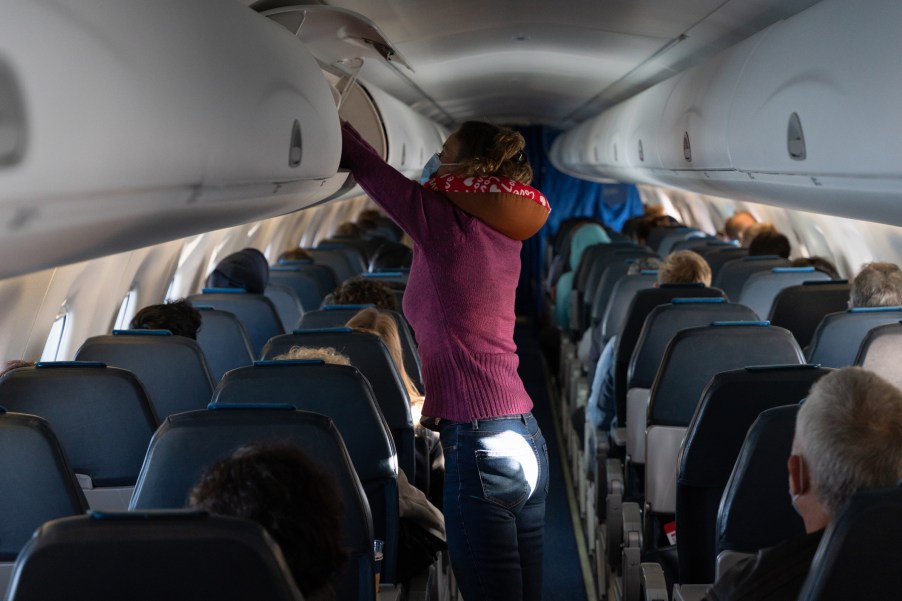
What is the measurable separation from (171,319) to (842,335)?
280 centimetres

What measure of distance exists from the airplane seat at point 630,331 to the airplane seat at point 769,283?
819 millimetres

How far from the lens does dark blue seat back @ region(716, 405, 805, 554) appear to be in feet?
9.62

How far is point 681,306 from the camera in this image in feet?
16.4

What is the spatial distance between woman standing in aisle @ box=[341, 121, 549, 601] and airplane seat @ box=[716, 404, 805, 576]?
615 mm

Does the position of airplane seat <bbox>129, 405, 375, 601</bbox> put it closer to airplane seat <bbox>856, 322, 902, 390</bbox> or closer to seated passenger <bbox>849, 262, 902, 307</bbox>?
airplane seat <bbox>856, 322, 902, 390</bbox>

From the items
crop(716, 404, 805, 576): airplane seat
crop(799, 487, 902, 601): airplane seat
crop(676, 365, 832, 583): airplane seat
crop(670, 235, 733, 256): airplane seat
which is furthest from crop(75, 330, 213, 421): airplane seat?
crop(670, 235, 733, 256): airplane seat

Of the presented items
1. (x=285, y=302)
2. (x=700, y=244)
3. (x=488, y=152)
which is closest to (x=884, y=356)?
(x=488, y=152)

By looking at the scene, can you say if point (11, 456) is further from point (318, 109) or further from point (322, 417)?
point (318, 109)

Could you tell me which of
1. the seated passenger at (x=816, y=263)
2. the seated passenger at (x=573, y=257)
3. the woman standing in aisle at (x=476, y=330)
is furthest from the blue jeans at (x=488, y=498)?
the seated passenger at (x=573, y=257)

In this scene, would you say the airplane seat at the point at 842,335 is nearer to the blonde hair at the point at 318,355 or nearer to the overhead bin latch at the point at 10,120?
the blonde hair at the point at 318,355

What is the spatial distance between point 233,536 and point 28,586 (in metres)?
0.33

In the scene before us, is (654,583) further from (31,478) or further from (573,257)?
(573,257)

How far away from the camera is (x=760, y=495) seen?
3.03m

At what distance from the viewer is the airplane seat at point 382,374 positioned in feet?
13.4
